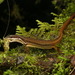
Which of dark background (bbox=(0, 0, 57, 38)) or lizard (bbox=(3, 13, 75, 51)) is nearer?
lizard (bbox=(3, 13, 75, 51))

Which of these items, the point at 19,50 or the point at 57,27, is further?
the point at 57,27

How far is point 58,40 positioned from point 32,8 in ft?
13.6

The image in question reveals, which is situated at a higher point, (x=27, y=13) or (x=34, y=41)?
(x=27, y=13)

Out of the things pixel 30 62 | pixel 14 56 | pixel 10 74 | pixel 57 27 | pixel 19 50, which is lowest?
pixel 10 74

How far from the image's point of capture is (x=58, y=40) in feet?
10.1

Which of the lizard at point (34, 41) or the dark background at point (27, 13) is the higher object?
the dark background at point (27, 13)

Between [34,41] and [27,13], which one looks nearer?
→ [34,41]

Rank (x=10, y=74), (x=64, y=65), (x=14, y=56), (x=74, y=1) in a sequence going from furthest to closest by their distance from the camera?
1. (x=74, y=1)
2. (x=14, y=56)
3. (x=64, y=65)
4. (x=10, y=74)

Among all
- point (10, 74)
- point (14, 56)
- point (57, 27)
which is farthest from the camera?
point (57, 27)

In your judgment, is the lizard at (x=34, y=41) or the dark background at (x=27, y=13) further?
the dark background at (x=27, y=13)

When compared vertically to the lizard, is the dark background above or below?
above

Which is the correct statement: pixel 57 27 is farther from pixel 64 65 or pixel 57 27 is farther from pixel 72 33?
pixel 64 65

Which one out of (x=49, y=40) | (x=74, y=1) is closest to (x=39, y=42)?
(x=49, y=40)

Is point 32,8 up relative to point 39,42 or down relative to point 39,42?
up
